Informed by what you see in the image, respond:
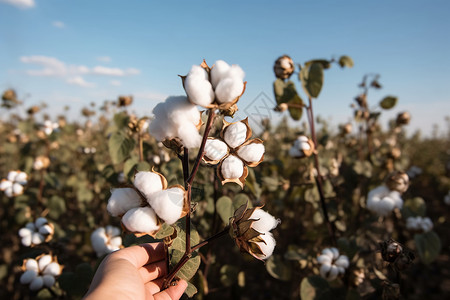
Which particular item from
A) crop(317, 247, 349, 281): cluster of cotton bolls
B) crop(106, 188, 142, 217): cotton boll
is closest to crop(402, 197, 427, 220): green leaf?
crop(317, 247, 349, 281): cluster of cotton bolls

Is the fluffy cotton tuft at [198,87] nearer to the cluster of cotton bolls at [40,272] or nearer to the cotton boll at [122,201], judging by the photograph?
the cotton boll at [122,201]

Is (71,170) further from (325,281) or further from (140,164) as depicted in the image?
(325,281)

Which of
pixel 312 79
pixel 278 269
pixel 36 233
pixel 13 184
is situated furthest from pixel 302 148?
pixel 13 184

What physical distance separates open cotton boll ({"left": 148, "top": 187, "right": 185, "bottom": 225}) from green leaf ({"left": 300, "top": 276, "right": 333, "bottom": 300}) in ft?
4.07

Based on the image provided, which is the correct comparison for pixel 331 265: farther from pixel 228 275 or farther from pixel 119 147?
pixel 119 147

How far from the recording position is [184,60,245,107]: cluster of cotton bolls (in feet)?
2.18

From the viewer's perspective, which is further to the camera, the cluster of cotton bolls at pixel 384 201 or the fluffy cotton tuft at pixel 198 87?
the cluster of cotton bolls at pixel 384 201

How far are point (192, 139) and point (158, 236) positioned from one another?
0.91 ft

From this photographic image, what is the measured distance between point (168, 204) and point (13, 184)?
2276 millimetres

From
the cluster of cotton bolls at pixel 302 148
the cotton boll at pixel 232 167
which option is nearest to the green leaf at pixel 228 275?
the cluster of cotton bolls at pixel 302 148

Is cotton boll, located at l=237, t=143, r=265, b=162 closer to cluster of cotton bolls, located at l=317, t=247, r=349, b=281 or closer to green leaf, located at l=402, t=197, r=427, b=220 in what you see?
cluster of cotton bolls, located at l=317, t=247, r=349, b=281

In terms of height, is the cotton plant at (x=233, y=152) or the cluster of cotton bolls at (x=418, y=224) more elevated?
the cotton plant at (x=233, y=152)

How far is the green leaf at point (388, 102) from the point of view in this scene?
2264 mm

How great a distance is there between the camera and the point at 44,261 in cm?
162
